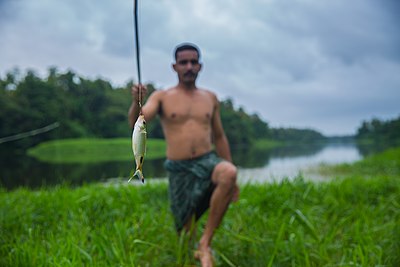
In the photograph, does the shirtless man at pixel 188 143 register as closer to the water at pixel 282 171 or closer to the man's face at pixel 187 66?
the man's face at pixel 187 66

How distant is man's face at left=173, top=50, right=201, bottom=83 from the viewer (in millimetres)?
A: 2890

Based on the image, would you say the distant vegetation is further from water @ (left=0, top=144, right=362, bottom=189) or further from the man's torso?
the man's torso

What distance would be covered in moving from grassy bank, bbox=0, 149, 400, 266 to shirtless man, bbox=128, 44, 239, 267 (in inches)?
12.0

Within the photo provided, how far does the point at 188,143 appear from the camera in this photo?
297 cm

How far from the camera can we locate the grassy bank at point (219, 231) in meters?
2.60

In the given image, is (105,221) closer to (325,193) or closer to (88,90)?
(325,193)

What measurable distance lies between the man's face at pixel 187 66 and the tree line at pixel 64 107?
77.9 feet

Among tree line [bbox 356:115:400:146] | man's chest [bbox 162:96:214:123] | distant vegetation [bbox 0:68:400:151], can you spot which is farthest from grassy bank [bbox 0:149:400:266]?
tree line [bbox 356:115:400:146]

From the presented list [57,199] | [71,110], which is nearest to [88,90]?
[71,110]

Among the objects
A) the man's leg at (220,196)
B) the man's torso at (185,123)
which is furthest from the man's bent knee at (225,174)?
the man's torso at (185,123)

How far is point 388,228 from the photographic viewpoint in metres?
3.38

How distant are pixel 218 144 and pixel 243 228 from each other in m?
0.79

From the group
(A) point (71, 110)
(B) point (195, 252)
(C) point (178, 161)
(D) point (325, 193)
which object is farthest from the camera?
(A) point (71, 110)

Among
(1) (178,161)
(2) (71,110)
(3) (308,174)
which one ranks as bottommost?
(3) (308,174)
